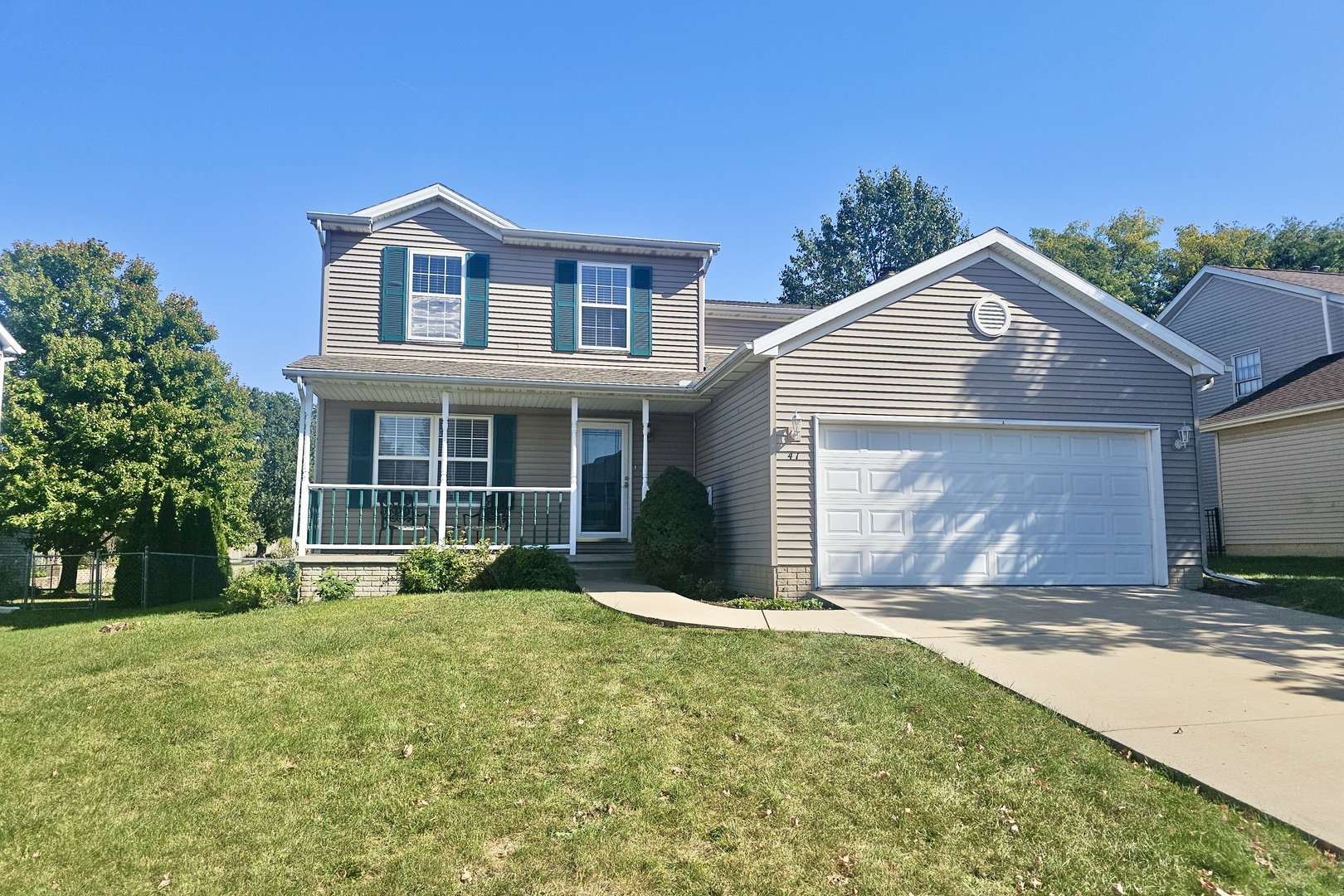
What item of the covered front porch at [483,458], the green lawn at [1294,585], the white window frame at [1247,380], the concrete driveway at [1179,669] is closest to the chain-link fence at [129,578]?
the covered front porch at [483,458]

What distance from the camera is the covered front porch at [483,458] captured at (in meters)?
12.4

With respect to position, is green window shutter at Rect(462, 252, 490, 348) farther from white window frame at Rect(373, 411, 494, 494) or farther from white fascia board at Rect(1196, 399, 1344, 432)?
white fascia board at Rect(1196, 399, 1344, 432)

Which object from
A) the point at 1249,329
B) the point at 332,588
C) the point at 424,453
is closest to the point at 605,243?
the point at 424,453

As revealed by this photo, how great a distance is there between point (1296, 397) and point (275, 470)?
47.5 meters

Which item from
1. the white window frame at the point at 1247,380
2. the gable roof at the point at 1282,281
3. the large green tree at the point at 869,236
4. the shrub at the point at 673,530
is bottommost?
the shrub at the point at 673,530

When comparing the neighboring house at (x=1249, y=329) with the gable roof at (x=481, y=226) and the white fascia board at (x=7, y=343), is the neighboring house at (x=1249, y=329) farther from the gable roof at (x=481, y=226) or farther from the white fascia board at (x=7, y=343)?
the white fascia board at (x=7, y=343)

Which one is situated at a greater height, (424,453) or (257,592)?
(424,453)

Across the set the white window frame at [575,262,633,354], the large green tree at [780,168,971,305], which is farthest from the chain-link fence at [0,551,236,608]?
the large green tree at [780,168,971,305]

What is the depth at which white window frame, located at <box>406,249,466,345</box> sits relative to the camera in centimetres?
1378

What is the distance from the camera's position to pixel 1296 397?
1588 cm

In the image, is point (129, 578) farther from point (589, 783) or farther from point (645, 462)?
point (589, 783)

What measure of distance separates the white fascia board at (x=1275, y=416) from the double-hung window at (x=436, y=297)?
14.5 m

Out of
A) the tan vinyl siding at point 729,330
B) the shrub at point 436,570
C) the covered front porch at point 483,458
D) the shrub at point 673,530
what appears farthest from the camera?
the tan vinyl siding at point 729,330

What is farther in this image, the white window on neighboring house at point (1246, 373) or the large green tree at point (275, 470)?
the large green tree at point (275, 470)
